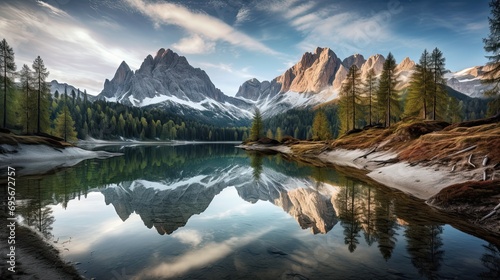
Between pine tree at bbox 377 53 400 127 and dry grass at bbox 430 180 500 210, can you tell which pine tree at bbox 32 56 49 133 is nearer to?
dry grass at bbox 430 180 500 210

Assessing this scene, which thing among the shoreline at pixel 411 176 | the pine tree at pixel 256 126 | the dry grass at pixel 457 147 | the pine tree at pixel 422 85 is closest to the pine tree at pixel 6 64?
the shoreline at pixel 411 176

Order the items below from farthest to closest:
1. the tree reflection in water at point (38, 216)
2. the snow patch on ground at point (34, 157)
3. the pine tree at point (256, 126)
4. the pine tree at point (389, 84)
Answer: the pine tree at point (256, 126) → the pine tree at point (389, 84) → the snow patch on ground at point (34, 157) → the tree reflection in water at point (38, 216)

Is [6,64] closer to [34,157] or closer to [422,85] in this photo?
[34,157]

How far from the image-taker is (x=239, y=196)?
74.9 ft

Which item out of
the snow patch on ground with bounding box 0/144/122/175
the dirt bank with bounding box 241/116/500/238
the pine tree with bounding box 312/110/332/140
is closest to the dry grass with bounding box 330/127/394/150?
the dirt bank with bounding box 241/116/500/238

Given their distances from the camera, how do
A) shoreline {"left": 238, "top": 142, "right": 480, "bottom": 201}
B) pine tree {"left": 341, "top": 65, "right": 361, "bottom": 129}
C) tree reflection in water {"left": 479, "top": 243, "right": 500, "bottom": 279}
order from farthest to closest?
pine tree {"left": 341, "top": 65, "right": 361, "bottom": 129}
shoreline {"left": 238, "top": 142, "right": 480, "bottom": 201}
tree reflection in water {"left": 479, "top": 243, "right": 500, "bottom": 279}

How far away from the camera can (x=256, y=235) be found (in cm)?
1255

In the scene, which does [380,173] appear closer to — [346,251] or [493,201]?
[493,201]

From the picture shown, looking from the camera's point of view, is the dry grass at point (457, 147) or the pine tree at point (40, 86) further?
the pine tree at point (40, 86)

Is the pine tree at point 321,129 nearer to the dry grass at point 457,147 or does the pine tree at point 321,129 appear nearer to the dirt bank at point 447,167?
the dirt bank at point 447,167

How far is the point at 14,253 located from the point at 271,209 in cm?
1347

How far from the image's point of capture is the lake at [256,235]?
28.6ft

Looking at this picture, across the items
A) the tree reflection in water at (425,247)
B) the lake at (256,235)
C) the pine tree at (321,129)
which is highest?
the pine tree at (321,129)

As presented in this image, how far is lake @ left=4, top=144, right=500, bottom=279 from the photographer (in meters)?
8.71
